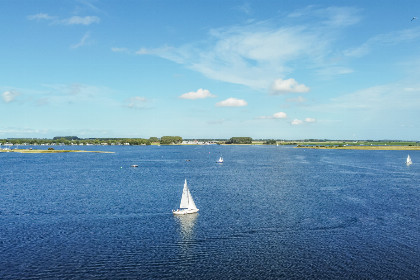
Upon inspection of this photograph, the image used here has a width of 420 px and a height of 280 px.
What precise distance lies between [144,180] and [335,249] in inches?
3419

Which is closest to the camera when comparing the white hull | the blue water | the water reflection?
the blue water

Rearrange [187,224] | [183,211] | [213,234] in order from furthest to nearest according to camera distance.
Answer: [183,211] → [187,224] → [213,234]

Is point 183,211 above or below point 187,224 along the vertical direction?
above

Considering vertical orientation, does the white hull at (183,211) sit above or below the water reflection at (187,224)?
above

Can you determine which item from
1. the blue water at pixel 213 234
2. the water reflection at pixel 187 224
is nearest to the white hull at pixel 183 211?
the water reflection at pixel 187 224

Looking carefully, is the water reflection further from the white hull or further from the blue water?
the white hull

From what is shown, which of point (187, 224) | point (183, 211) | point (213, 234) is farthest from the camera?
point (183, 211)

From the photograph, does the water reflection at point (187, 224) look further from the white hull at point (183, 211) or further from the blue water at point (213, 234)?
the white hull at point (183, 211)

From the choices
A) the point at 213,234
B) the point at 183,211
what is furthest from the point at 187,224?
Result: the point at 213,234

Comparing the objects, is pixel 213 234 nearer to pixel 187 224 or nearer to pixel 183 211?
pixel 187 224

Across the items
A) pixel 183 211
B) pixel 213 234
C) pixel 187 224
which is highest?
pixel 183 211

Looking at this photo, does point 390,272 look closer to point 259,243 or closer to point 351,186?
point 259,243

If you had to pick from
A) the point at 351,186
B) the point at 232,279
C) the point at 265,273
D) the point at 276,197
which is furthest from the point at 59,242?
the point at 351,186

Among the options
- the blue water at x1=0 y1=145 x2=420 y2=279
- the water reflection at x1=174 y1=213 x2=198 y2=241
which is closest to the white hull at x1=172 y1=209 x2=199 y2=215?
the water reflection at x1=174 y1=213 x2=198 y2=241
